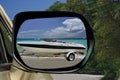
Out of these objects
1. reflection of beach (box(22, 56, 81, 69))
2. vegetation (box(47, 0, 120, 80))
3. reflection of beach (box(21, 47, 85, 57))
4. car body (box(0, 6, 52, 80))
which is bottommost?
vegetation (box(47, 0, 120, 80))

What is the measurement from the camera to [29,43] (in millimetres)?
1502

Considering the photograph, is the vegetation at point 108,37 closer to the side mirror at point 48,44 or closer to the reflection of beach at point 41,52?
the side mirror at point 48,44

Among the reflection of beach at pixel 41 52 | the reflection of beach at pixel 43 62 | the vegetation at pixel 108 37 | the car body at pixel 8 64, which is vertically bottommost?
the vegetation at pixel 108 37

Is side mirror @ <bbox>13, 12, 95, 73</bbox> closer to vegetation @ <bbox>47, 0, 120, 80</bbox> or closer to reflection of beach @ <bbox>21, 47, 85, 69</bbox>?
reflection of beach @ <bbox>21, 47, 85, 69</bbox>

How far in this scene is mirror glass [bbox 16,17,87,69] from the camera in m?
1.47

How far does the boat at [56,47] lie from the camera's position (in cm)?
150

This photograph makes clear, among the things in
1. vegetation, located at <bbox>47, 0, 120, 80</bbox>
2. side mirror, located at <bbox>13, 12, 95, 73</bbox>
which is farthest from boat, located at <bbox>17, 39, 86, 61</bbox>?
vegetation, located at <bbox>47, 0, 120, 80</bbox>

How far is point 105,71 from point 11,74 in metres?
21.9

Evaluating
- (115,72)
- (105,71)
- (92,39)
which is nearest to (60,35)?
(92,39)

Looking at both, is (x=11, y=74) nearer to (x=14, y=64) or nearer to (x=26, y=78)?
(x=14, y=64)

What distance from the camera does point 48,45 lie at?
1571 mm

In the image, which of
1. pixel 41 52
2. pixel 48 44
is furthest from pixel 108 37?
pixel 41 52

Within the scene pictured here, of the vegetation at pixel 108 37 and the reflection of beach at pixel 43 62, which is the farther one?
the vegetation at pixel 108 37

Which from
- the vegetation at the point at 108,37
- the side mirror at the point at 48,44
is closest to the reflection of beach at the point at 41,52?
the side mirror at the point at 48,44
